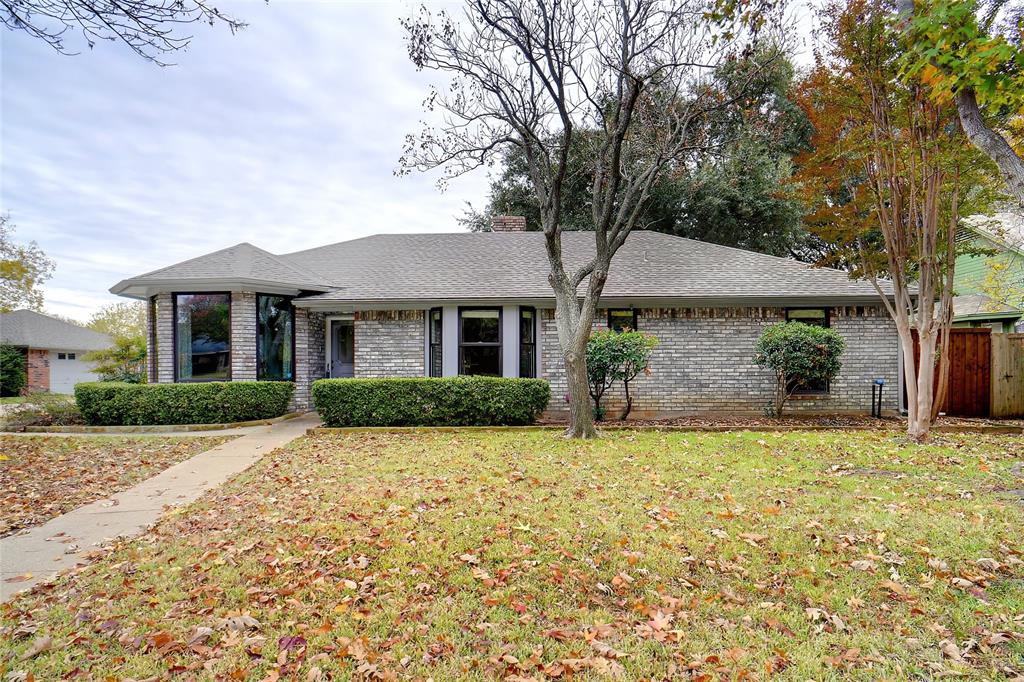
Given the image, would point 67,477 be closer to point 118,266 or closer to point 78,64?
point 78,64

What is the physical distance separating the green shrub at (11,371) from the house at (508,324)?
53.5ft

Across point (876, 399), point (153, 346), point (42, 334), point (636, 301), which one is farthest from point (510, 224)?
point (42, 334)

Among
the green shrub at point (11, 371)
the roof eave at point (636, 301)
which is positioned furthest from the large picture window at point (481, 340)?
the green shrub at point (11, 371)

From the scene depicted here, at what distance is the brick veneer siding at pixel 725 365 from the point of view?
1124 cm

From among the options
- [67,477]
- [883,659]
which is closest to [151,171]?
[67,477]

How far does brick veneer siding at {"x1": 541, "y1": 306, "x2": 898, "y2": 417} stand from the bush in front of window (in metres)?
0.90

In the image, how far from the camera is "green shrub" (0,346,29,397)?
21.8 meters

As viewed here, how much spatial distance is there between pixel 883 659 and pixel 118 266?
25.5 meters

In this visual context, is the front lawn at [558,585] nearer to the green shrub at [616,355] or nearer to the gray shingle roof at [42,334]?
the green shrub at [616,355]

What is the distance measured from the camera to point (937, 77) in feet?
13.9

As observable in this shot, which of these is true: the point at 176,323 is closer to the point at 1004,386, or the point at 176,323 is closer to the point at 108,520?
the point at 108,520

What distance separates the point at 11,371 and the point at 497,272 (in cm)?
2414

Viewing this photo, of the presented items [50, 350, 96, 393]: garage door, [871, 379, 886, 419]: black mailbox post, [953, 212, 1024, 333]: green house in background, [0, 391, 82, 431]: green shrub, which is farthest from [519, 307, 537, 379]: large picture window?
[50, 350, 96, 393]: garage door

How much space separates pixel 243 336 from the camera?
36.5ft
